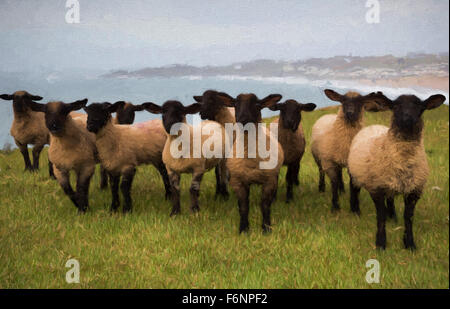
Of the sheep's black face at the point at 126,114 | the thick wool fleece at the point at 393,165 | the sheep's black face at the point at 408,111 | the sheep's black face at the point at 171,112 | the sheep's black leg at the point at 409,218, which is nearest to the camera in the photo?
the sheep's black face at the point at 408,111

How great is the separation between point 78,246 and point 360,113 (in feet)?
16.1

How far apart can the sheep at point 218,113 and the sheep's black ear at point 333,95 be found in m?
1.73

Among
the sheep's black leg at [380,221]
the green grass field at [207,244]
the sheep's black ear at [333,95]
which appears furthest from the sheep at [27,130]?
the sheep's black leg at [380,221]

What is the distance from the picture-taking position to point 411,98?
521 centimetres

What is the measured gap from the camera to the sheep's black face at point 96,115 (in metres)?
6.85

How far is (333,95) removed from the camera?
23.1 ft

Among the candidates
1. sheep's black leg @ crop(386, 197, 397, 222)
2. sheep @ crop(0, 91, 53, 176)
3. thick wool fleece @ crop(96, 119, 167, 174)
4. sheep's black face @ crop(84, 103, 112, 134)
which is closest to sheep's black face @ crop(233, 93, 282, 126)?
sheep's black face @ crop(84, 103, 112, 134)

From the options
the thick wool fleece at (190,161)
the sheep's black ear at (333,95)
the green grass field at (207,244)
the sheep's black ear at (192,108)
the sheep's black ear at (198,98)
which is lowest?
the green grass field at (207,244)

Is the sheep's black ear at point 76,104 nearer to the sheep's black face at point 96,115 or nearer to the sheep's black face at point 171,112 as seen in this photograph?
the sheep's black face at point 96,115

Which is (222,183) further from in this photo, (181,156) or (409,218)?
(409,218)

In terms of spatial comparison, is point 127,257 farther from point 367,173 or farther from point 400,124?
point 400,124

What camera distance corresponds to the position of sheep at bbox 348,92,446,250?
525 cm

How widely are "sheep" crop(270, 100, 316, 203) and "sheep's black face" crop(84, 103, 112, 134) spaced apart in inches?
108

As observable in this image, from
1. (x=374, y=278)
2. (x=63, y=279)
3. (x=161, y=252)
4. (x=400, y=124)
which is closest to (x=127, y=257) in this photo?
(x=161, y=252)
